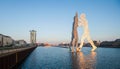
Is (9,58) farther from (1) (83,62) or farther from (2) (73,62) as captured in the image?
(1) (83,62)

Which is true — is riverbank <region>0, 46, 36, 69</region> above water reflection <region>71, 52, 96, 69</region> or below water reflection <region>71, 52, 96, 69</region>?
above

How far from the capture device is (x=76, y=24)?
299ft

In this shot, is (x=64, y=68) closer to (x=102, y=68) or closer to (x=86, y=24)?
(x=102, y=68)

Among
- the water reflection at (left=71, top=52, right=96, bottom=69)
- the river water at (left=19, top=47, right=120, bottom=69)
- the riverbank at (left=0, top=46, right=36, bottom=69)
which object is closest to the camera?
the riverbank at (left=0, top=46, right=36, bottom=69)

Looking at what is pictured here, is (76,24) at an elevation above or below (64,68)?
above

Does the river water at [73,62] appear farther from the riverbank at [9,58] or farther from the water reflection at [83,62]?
the riverbank at [9,58]

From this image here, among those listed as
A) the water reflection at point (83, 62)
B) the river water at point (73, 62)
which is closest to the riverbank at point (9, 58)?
the river water at point (73, 62)

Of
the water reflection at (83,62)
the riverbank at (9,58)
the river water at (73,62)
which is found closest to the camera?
the riverbank at (9,58)

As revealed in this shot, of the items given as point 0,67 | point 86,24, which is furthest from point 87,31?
point 0,67

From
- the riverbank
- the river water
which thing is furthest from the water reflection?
the riverbank

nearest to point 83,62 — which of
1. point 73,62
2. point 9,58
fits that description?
point 73,62

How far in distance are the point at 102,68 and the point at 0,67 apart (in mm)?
22240

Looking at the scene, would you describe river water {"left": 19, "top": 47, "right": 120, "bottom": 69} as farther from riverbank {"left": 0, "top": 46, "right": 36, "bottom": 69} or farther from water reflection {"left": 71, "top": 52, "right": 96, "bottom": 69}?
riverbank {"left": 0, "top": 46, "right": 36, "bottom": 69}

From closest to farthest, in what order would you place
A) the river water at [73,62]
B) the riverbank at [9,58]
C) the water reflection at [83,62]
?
the riverbank at [9,58] < the water reflection at [83,62] < the river water at [73,62]
